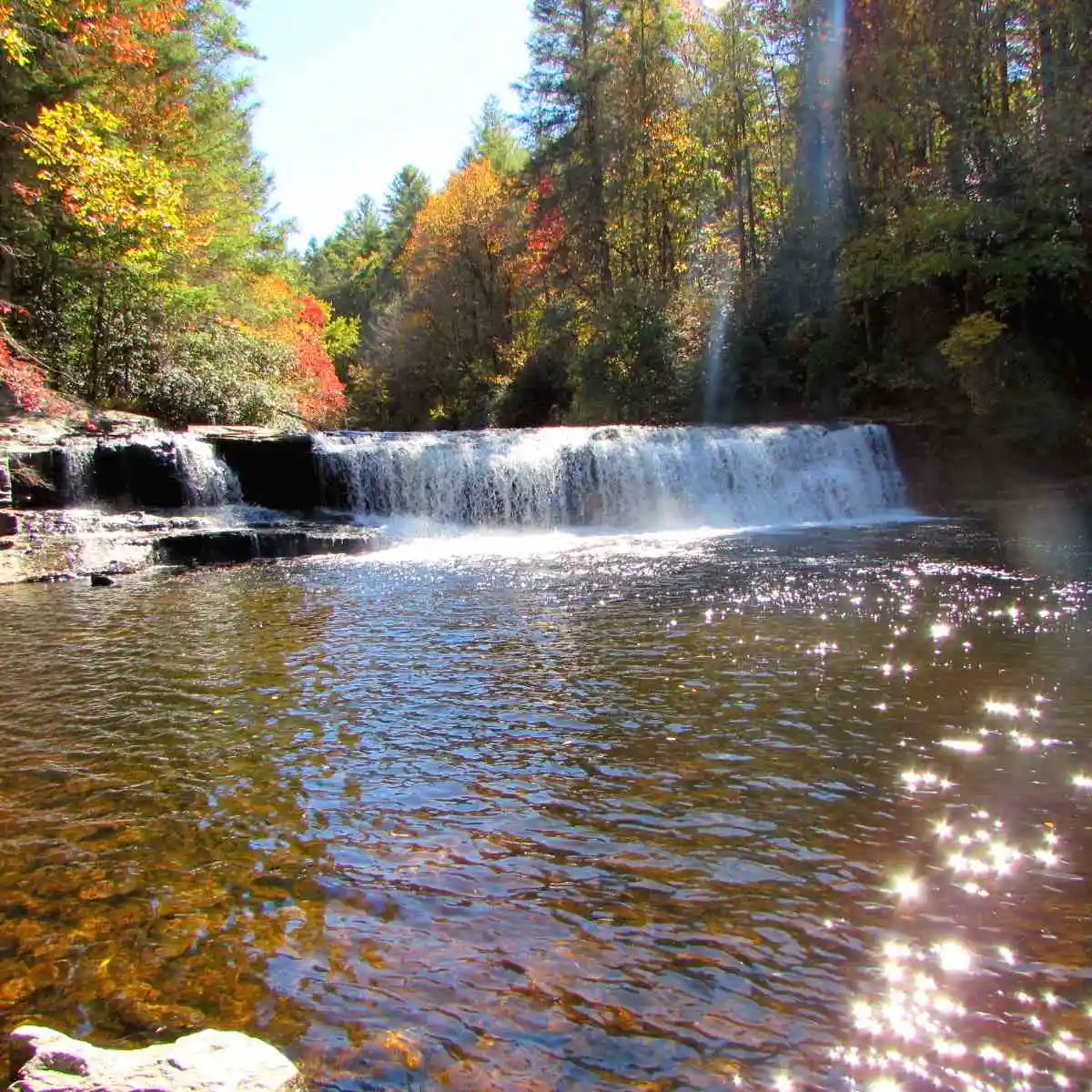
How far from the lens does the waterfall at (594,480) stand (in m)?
15.6

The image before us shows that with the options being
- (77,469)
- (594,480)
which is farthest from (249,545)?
(594,480)

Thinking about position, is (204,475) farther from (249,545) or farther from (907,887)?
(907,887)

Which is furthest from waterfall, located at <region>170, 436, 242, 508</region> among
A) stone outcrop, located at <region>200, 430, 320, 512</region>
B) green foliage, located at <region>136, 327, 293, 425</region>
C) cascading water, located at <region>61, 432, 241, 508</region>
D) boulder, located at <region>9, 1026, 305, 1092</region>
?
boulder, located at <region>9, 1026, 305, 1092</region>

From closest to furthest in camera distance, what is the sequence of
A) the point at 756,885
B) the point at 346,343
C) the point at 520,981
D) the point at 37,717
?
the point at 520,981 → the point at 756,885 → the point at 37,717 → the point at 346,343

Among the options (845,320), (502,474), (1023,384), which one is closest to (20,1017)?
(502,474)

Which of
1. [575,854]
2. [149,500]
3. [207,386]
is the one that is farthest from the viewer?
[207,386]

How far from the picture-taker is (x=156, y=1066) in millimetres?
1801

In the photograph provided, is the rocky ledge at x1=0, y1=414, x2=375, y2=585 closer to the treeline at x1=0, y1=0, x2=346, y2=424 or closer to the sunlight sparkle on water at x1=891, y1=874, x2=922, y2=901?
the treeline at x1=0, y1=0, x2=346, y2=424

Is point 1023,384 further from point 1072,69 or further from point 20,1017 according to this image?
point 20,1017

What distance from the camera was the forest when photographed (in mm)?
14992

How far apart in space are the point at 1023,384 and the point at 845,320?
18.1ft

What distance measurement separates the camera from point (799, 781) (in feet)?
12.5

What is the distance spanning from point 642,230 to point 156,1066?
29.9m

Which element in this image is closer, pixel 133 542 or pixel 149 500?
pixel 133 542
